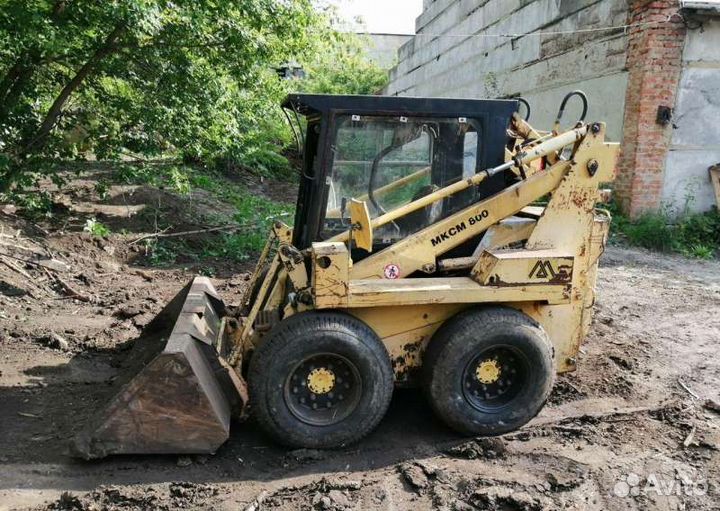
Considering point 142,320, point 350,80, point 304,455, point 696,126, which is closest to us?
point 304,455

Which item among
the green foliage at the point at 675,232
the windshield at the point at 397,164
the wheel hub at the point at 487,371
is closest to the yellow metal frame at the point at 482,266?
the windshield at the point at 397,164

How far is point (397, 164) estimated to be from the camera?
4.15 meters

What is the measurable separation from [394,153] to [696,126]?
774 cm

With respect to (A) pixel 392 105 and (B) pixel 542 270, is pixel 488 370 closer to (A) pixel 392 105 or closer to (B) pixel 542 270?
(B) pixel 542 270

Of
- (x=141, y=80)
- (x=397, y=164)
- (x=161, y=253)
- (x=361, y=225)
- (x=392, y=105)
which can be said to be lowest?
(x=161, y=253)

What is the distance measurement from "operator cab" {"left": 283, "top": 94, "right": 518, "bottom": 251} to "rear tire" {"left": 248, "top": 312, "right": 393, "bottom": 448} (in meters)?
0.73

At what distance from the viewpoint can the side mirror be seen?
3.80 metres

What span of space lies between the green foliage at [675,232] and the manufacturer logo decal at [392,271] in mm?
6981

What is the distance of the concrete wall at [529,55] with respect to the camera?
1045 centimetres

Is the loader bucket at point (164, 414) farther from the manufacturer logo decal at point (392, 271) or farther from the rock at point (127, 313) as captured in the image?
the rock at point (127, 313)

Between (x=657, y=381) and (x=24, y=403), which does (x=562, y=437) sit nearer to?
(x=657, y=381)

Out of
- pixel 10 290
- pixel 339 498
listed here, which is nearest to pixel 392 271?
pixel 339 498

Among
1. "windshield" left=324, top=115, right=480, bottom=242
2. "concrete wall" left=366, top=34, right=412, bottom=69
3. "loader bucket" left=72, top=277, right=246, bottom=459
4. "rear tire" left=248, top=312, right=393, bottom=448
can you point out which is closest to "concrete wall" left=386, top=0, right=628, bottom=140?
"windshield" left=324, top=115, right=480, bottom=242

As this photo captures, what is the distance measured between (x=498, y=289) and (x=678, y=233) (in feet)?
23.6
